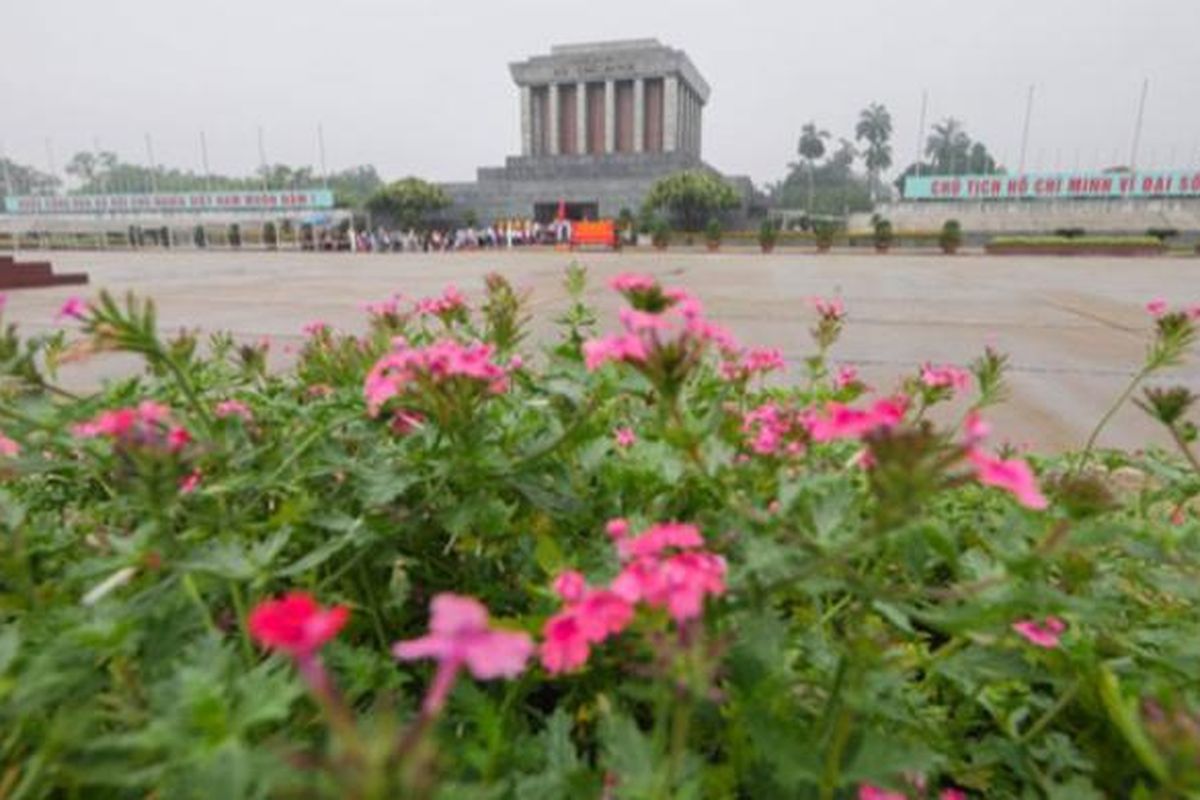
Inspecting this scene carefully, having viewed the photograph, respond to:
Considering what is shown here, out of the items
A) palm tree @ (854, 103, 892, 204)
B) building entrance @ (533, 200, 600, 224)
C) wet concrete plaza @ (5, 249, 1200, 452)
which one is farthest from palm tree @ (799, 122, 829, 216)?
wet concrete plaza @ (5, 249, 1200, 452)

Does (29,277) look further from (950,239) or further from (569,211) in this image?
(569,211)

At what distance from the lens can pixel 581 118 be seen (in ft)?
181

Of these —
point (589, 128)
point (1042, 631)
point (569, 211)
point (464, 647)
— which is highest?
point (589, 128)

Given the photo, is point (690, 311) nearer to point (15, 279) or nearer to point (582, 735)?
point (582, 735)

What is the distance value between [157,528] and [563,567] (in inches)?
17.1

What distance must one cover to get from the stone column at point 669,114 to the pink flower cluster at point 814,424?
5462cm

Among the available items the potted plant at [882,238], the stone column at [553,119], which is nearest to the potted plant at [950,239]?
the potted plant at [882,238]

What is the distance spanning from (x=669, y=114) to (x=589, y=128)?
645cm

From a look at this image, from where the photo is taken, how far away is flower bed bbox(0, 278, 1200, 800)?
0.54 m

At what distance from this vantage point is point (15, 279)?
10.3 meters

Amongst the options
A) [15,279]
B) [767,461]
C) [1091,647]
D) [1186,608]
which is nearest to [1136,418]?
[1186,608]

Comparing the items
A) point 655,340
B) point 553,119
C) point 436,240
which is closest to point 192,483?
point 655,340

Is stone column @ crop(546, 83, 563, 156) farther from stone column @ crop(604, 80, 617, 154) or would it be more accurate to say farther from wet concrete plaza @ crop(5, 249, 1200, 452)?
wet concrete plaza @ crop(5, 249, 1200, 452)

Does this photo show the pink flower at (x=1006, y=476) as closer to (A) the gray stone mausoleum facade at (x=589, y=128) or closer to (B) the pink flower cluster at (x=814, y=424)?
(B) the pink flower cluster at (x=814, y=424)
